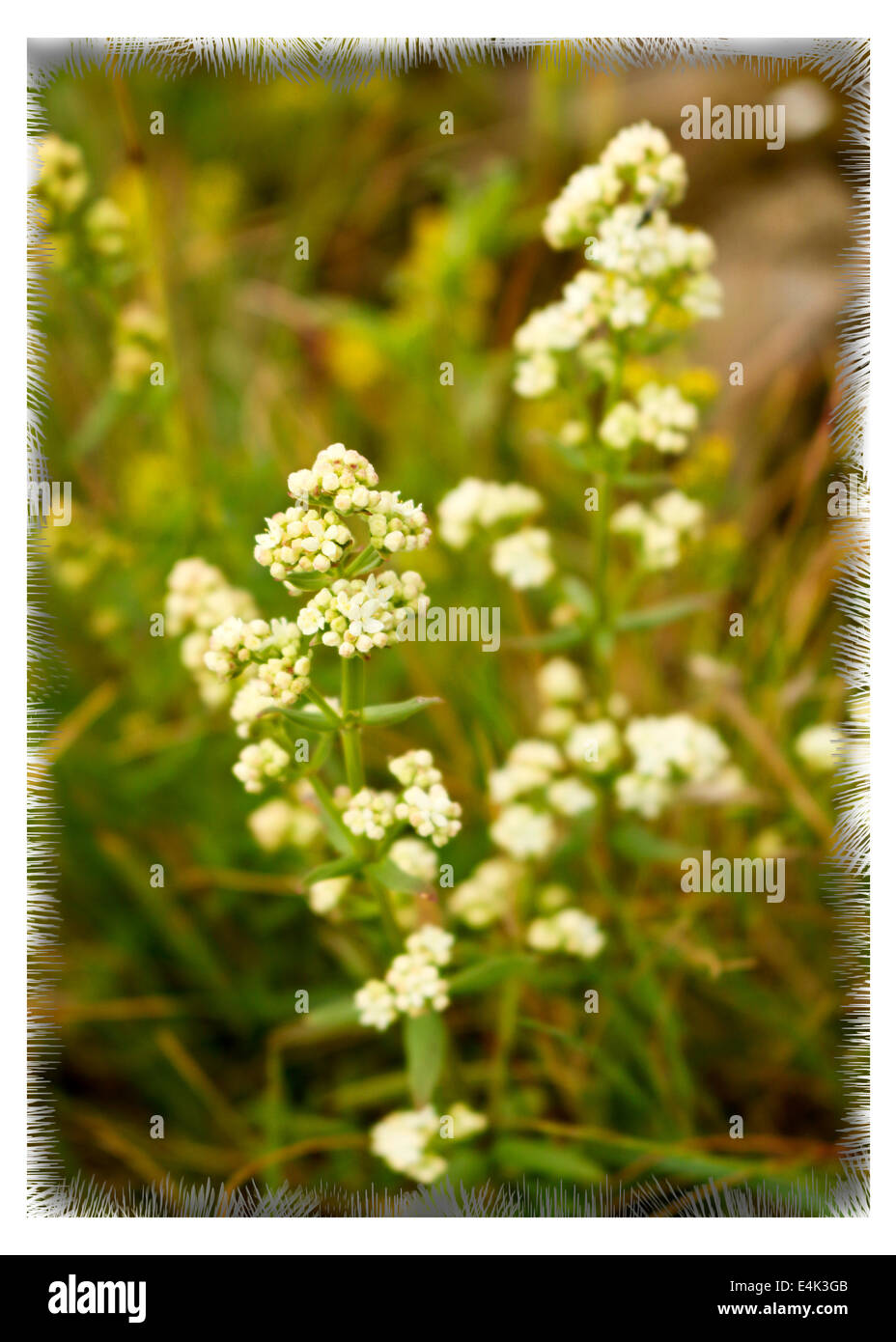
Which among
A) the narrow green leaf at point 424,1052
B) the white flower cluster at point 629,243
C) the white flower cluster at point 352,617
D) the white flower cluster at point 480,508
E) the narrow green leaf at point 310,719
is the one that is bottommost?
the narrow green leaf at point 424,1052

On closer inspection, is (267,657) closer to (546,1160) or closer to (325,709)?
(325,709)

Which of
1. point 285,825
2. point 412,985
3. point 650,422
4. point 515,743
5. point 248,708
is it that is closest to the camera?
point 248,708

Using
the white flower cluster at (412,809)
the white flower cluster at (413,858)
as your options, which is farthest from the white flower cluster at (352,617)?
the white flower cluster at (413,858)

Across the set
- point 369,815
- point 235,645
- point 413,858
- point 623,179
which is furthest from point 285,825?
point 623,179

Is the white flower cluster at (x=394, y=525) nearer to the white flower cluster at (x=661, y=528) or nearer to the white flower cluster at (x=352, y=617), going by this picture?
the white flower cluster at (x=352, y=617)

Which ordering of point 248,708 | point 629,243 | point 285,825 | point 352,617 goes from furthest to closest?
point 285,825 < point 629,243 < point 248,708 < point 352,617

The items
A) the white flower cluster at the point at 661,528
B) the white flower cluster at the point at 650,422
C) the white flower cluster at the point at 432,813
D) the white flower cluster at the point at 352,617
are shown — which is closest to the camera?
the white flower cluster at the point at 352,617
